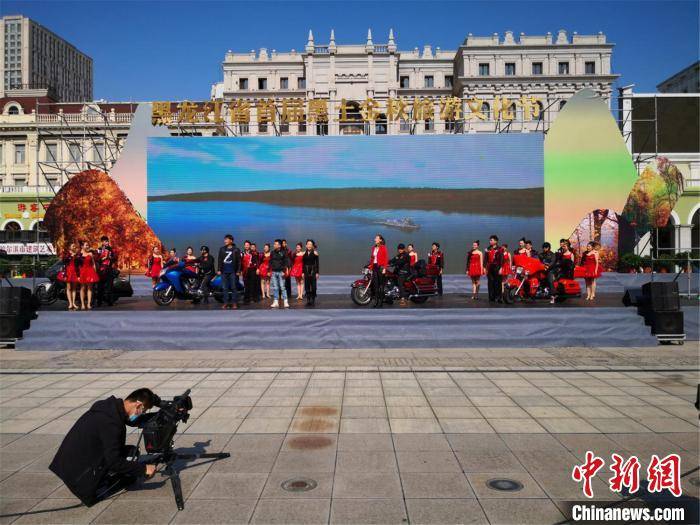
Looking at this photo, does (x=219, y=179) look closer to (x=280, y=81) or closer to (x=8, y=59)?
(x=280, y=81)

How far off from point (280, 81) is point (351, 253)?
39.3m

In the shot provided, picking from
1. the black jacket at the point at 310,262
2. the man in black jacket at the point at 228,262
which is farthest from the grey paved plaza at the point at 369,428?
the black jacket at the point at 310,262

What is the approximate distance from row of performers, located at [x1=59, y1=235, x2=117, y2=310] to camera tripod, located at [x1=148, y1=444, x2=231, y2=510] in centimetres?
899

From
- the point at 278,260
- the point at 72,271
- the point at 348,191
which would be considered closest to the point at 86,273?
the point at 72,271

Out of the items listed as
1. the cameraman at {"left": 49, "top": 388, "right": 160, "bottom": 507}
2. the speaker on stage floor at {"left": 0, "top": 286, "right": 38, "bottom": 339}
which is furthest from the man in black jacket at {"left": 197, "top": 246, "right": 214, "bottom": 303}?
the cameraman at {"left": 49, "top": 388, "right": 160, "bottom": 507}

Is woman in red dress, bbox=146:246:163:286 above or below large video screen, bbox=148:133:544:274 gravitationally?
below

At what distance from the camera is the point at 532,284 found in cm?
1365

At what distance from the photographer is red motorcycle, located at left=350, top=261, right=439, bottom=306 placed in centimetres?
1352

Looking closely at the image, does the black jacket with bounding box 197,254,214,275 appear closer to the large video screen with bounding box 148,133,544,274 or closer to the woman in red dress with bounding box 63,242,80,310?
the woman in red dress with bounding box 63,242,80,310

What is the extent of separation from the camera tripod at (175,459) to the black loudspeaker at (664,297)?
9370 millimetres

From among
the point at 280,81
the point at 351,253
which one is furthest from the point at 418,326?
the point at 280,81

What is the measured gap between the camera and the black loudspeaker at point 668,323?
11.4 meters

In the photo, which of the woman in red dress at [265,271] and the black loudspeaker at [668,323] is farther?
the woman in red dress at [265,271]

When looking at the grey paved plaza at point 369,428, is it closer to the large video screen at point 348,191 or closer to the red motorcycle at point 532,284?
the red motorcycle at point 532,284
